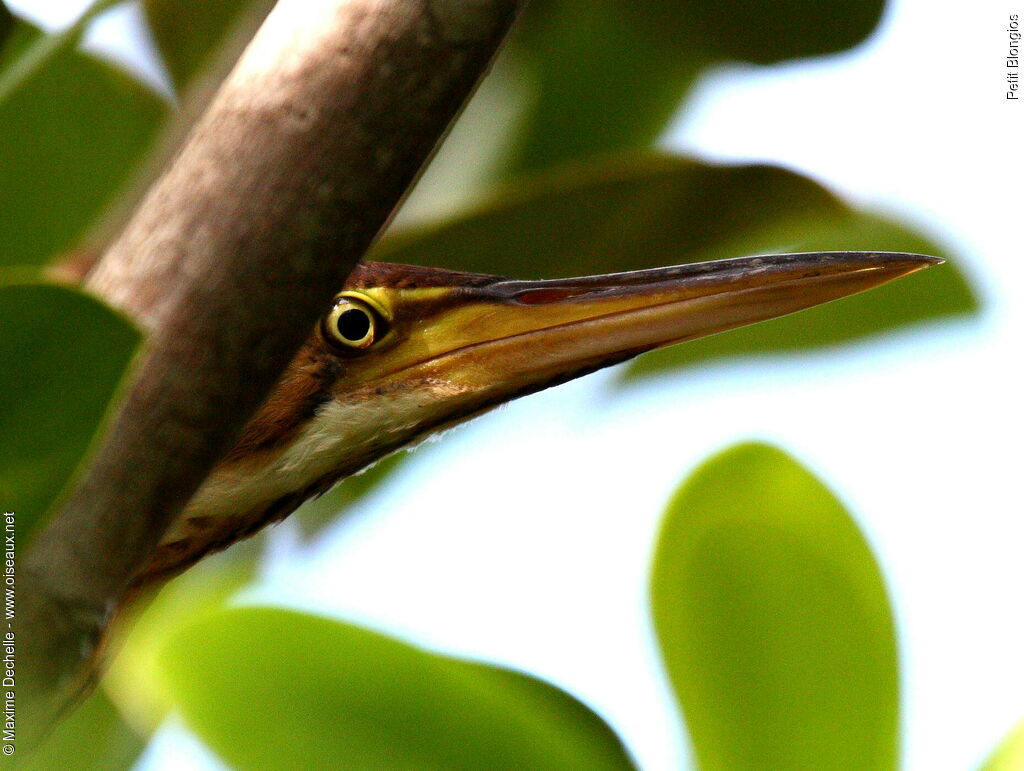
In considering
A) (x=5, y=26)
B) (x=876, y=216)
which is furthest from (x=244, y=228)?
(x=876, y=216)

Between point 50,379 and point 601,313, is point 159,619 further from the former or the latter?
point 50,379

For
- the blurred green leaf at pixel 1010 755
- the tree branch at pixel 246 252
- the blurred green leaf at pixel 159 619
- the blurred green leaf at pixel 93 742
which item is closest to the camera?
the tree branch at pixel 246 252

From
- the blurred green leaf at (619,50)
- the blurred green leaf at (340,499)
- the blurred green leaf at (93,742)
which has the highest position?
the blurred green leaf at (619,50)

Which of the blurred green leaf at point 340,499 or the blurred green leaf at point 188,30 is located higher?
the blurred green leaf at point 188,30

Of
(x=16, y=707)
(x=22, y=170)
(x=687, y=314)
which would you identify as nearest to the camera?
(x=16, y=707)

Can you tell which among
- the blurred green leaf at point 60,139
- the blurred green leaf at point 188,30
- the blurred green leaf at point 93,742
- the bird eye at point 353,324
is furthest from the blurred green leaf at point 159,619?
the blurred green leaf at point 188,30

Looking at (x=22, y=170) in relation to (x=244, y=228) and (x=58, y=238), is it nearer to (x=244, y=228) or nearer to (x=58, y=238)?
(x=58, y=238)

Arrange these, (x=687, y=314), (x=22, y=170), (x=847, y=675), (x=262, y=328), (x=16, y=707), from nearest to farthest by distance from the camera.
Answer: (x=262, y=328), (x=16, y=707), (x=847, y=675), (x=22, y=170), (x=687, y=314)

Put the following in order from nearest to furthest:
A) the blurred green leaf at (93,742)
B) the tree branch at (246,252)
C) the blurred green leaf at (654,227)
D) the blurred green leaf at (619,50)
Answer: the tree branch at (246,252) → the blurred green leaf at (93,742) → the blurred green leaf at (654,227) → the blurred green leaf at (619,50)

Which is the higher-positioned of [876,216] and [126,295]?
[876,216]

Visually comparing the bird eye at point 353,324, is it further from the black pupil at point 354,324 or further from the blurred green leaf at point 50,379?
the blurred green leaf at point 50,379
